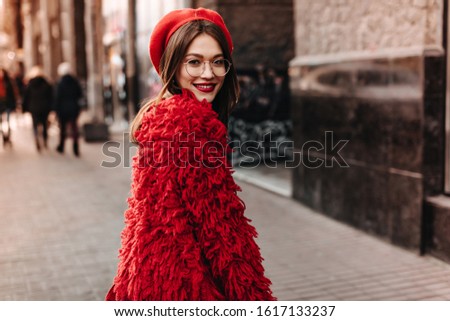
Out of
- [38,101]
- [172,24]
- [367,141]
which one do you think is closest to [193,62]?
[172,24]

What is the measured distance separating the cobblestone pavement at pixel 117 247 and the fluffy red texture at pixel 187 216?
2.57 meters

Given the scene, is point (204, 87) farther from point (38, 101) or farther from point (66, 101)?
point (38, 101)

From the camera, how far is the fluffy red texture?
1968mm

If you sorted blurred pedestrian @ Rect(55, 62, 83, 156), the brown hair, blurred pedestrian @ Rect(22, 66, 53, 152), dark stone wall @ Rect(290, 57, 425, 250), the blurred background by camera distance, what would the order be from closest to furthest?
→ the brown hair
the blurred background
dark stone wall @ Rect(290, 57, 425, 250)
blurred pedestrian @ Rect(55, 62, 83, 156)
blurred pedestrian @ Rect(22, 66, 53, 152)

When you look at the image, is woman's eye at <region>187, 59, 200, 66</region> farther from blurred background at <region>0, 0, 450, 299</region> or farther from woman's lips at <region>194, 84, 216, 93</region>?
blurred background at <region>0, 0, 450, 299</region>

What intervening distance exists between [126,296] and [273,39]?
28.2ft

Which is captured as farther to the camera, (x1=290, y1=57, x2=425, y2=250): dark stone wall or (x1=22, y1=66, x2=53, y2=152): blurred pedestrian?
(x1=22, y1=66, x2=53, y2=152): blurred pedestrian

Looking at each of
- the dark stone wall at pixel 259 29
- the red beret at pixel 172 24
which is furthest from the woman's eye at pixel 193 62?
the dark stone wall at pixel 259 29

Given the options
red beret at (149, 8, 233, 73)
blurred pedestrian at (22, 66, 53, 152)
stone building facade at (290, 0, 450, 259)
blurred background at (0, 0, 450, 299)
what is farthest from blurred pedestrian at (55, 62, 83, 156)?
red beret at (149, 8, 233, 73)

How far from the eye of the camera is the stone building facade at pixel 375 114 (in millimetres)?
5285

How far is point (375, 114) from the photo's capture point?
19.5ft

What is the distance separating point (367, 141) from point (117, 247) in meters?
2.60
